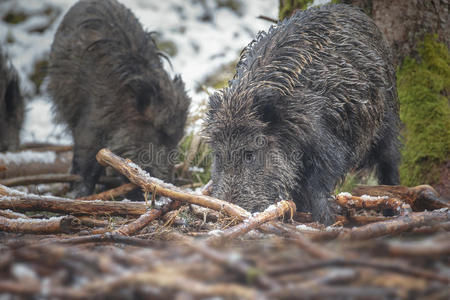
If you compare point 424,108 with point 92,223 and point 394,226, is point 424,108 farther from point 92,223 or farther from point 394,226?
point 92,223

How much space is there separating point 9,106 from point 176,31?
117 inches

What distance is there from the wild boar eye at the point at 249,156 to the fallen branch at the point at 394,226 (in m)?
1.27

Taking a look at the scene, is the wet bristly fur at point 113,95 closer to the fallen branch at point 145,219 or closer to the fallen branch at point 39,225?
the fallen branch at point 145,219

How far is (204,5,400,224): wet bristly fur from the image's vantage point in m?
3.05

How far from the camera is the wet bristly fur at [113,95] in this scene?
496 centimetres

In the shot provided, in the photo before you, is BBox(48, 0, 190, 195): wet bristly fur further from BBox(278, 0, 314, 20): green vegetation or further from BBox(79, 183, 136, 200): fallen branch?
BBox(278, 0, 314, 20): green vegetation

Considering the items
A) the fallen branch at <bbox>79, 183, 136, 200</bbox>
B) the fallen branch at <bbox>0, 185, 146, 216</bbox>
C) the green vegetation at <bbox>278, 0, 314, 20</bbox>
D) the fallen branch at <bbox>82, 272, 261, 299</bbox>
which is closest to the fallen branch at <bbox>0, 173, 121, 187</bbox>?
the fallen branch at <bbox>79, 183, 136, 200</bbox>

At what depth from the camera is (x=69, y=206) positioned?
8.75 ft

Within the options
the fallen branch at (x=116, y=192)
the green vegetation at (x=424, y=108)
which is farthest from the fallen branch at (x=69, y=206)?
the green vegetation at (x=424, y=108)

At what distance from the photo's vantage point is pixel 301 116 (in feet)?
10.0

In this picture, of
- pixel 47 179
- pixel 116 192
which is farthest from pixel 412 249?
pixel 47 179

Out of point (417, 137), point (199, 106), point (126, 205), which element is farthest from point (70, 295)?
point (199, 106)

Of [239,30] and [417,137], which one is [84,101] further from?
[417,137]

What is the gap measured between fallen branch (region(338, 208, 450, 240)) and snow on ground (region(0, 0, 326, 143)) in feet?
15.1
